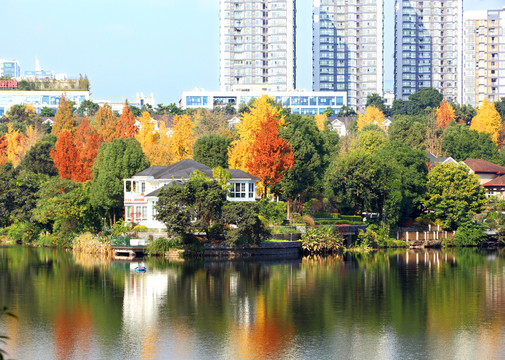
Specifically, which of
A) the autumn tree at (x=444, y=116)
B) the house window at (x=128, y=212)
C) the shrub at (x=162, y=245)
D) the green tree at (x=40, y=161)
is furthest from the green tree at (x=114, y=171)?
the autumn tree at (x=444, y=116)

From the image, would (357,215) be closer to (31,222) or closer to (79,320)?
(31,222)

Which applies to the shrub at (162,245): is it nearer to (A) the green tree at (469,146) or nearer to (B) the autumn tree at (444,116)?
(A) the green tree at (469,146)

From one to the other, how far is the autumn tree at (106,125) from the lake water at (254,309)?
48640 mm

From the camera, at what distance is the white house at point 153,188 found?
88062 mm

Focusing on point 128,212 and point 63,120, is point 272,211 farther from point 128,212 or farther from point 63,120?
point 63,120

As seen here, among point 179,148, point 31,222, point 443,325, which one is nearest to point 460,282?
point 443,325

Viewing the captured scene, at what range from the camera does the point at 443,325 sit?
47.1 meters

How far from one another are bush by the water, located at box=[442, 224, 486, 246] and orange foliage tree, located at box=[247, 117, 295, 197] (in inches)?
858

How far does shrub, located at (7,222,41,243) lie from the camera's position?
97375 millimetres

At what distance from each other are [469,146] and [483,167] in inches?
566

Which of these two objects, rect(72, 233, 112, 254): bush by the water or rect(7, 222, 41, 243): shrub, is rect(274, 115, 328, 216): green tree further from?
rect(7, 222, 41, 243): shrub

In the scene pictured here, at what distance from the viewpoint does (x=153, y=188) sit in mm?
89750

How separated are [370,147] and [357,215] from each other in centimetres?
2281

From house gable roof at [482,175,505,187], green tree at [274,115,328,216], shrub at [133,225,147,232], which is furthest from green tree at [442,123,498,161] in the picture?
shrub at [133,225,147,232]
